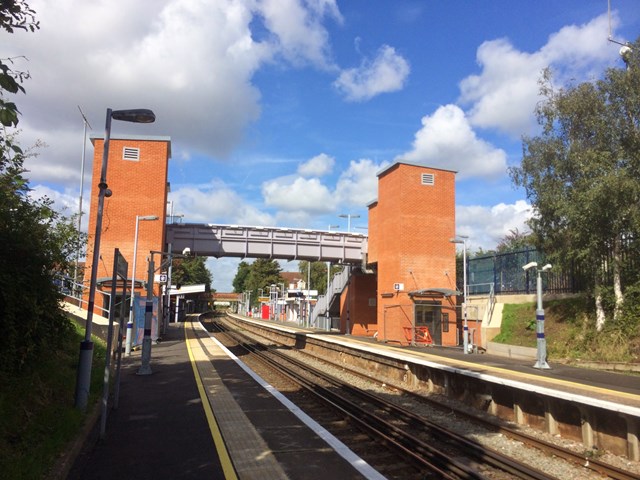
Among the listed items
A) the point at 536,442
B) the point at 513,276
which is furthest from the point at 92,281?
the point at 513,276

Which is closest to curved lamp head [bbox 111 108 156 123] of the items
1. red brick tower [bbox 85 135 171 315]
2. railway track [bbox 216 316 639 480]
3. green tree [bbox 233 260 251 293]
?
railway track [bbox 216 316 639 480]

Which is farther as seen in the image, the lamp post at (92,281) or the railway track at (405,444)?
the lamp post at (92,281)

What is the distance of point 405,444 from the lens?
8289 mm

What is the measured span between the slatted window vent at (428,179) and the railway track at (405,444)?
2121cm

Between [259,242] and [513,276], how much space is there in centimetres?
1674

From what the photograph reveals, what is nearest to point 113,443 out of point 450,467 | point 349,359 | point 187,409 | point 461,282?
point 187,409

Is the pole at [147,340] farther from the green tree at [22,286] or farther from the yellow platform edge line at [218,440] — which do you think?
the green tree at [22,286]

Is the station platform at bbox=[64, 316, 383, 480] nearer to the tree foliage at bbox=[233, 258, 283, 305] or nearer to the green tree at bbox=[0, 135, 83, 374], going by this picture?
the green tree at bbox=[0, 135, 83, 374]

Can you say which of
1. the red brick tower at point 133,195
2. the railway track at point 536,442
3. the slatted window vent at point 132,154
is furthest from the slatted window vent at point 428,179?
the railway track at point 536,442

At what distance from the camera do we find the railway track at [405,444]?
691 centimetres

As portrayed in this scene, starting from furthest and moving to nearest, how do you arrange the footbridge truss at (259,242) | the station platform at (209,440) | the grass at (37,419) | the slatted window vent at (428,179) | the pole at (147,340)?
the footbridge truss at (259,242) < the slatted window vent at (428,179) < the pole at (147,340) < the station platform at (209,440) < the grass at (37,419)

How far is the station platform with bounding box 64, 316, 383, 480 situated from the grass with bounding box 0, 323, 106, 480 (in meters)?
0.39

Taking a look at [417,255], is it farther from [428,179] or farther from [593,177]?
[593,177]

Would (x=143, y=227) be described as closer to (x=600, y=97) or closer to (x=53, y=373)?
(x=53, y=373)
